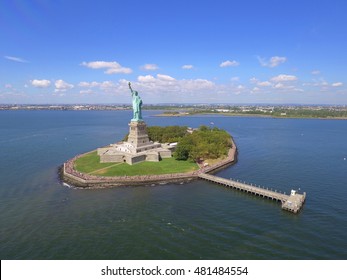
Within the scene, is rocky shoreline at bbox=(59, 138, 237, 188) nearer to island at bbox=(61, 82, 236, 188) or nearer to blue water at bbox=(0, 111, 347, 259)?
island at bbox=(61, 82, 236, 188)

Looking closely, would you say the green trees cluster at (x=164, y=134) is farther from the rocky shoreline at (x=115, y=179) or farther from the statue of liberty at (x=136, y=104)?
the rocky shoreline at (x=115, y=179)

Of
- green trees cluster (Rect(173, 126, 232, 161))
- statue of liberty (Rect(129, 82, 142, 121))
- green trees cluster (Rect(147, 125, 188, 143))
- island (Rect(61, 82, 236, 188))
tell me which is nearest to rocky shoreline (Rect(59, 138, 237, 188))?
island (Rect(61, 82, 236, 188))

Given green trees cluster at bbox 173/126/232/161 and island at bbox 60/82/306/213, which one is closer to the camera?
island at bbox 60/82/306/213

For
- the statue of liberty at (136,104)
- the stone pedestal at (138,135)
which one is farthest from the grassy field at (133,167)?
the statue of liberty at (136,104)

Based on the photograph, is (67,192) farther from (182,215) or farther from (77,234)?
(182,215)

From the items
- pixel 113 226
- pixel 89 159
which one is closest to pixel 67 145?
pixel 89 159
